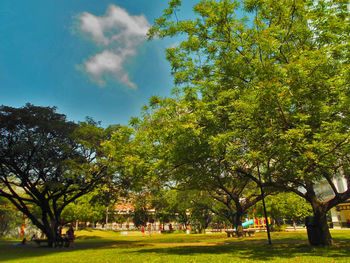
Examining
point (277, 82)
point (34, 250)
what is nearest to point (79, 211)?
point (34, 250)

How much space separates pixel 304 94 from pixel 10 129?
75.1 ft

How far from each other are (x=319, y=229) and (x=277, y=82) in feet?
30.7

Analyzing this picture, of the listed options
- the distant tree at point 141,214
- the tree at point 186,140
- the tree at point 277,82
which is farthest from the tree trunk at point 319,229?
the distant tree at point 141,214

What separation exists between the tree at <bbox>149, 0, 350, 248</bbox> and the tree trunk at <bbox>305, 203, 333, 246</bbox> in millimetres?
52

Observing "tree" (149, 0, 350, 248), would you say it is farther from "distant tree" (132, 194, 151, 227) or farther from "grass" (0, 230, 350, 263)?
"distant tree" (132, 194, 151, 227)

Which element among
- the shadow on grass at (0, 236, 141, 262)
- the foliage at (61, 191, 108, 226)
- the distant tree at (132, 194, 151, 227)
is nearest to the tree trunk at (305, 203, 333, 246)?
the shadow on grass at (0, 236, 141, 262)

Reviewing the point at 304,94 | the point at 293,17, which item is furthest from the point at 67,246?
the point at 293,17

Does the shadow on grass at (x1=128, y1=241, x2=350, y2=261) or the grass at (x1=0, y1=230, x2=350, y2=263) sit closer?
the grass at (x1=0, y1=230, x2=350, y2=263)

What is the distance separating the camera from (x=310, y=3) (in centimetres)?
1271

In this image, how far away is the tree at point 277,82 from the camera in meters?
10.0

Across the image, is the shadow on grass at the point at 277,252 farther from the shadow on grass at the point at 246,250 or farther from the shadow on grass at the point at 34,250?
the shadow on grass at the point at 34,250

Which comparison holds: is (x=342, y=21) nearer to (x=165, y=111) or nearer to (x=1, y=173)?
(x=165, y=111)

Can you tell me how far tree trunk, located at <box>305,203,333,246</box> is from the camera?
1405 cm

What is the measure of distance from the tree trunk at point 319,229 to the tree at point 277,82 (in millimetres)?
52
